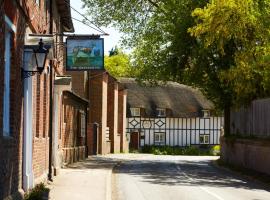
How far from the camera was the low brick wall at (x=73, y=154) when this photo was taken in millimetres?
30641

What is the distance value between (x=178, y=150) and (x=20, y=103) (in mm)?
51915

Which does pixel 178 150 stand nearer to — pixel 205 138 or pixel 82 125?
pixel 205 138

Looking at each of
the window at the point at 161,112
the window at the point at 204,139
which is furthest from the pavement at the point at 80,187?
the window at the point at 161,112

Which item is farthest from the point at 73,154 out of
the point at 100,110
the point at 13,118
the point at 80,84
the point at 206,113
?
the point at 206,113

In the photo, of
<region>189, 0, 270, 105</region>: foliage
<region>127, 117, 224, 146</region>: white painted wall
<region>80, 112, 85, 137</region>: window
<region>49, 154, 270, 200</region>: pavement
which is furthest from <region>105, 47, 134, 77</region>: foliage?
<region>189, 0, 270, 105</region>: foliage

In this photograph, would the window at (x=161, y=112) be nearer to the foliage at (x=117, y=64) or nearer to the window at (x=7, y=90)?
the foliage at (x=117, y=64)

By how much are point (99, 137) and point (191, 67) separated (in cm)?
1631

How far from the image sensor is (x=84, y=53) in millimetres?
23219

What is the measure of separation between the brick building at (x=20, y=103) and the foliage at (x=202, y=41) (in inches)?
311

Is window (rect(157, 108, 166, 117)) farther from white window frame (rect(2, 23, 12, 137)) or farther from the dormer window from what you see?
white window frame (rect(2, 23, 12, 137))

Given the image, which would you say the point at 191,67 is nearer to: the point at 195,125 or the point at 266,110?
the point at 266,110

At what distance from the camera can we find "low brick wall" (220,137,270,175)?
26.8 metres

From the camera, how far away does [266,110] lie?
28594 mm

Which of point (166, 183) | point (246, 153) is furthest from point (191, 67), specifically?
point (166, 183)
